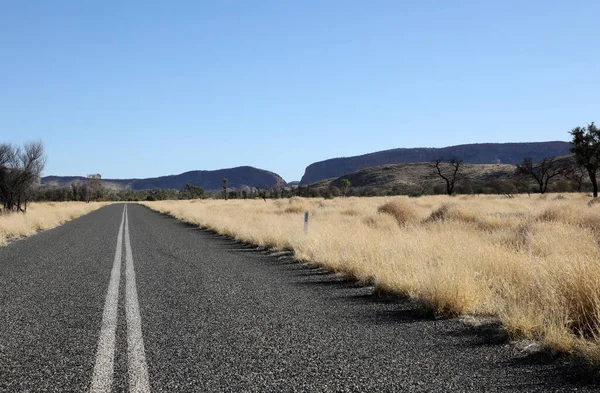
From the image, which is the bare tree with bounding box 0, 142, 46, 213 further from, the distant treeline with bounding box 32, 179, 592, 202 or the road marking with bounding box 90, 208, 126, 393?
the road marking with bounding box 90, 208, 126, 393

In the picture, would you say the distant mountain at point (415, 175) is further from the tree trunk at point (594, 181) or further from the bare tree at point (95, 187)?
the bare tree at point (95, 187)

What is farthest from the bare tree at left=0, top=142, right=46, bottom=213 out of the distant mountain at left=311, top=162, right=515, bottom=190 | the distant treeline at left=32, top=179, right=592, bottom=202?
the distant mountain at left=311, top=162, right=515, bottom=190

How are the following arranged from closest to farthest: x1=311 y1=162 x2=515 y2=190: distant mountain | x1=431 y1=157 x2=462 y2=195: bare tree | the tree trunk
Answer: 1. the tree trunk
2. x1=431 y1=157 x2=462 y2=195: bare tree
3. x1=311 y1=162 x2=515 y2=190: distant mountain

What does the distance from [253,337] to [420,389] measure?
2.02 metres

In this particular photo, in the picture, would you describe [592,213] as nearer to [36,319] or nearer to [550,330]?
[550,330]

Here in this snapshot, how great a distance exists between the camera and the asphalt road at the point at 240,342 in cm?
380

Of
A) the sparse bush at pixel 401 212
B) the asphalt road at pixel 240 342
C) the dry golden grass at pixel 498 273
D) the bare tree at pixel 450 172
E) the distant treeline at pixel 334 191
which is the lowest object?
the asphalt road at pixel 240 342

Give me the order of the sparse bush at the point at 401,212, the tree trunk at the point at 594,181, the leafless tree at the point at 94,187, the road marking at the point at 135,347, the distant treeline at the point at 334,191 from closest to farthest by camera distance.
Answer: the road marking at the point at 135,347
the sparse bush at the point at 401,212
the tree trunk at the point at 594,181
the distant treeline at the point at 334,191
the leafless tree at the point at 94,187

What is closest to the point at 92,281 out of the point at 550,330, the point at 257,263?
the point at 257,263

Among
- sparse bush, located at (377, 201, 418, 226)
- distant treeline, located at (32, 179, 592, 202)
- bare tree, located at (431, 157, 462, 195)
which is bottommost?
sparse bush, located at (377, 201, 418, 226)

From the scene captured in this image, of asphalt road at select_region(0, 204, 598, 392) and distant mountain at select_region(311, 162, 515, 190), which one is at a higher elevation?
distant mountain at select_region(311, 162, 515, 190)

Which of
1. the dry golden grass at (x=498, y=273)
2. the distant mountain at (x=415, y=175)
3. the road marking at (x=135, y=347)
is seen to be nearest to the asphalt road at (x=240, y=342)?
the road marking at (x=135, y=347)

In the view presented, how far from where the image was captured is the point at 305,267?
10758mm

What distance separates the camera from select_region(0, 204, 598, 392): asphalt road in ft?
12.5
